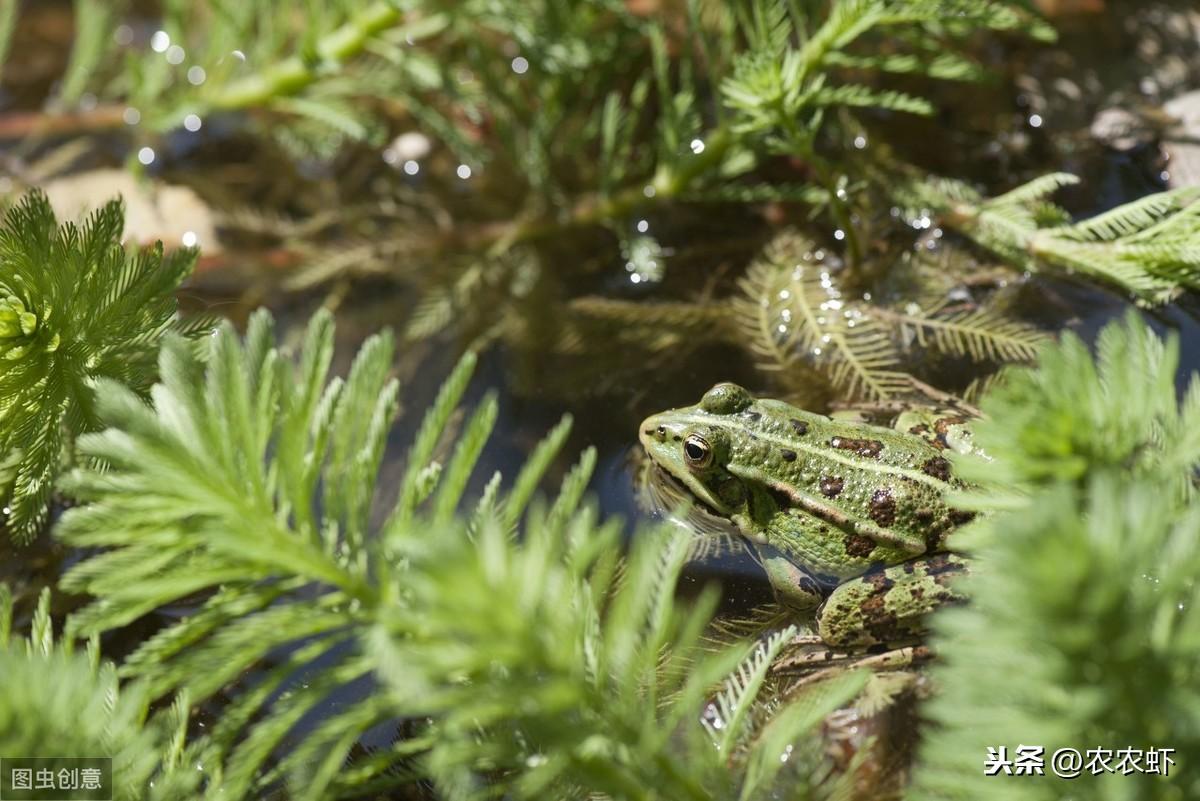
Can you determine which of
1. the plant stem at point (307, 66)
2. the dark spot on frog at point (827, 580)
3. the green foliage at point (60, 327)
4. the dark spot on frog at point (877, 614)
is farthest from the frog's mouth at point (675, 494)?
the plant stem at point (307, 66)

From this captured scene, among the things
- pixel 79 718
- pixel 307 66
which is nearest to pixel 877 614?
pixel 79 718

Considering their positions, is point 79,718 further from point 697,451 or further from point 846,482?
point 846,482

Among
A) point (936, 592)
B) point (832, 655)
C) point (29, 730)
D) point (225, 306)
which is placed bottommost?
point (832, 655)

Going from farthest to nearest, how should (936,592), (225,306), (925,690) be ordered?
1. (225,306)
2. (936,592)
3. (925,690)

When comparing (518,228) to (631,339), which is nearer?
(631,339)

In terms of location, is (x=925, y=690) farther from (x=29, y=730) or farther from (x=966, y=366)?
(x=29, y=730)

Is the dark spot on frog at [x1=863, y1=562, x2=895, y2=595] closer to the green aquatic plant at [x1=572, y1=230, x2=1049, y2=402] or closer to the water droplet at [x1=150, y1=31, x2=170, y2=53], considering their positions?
the green aquatic plant at [x1=572, y1=230, x2=1049, y2=402]


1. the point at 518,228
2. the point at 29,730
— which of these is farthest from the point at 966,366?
the point at 29,730

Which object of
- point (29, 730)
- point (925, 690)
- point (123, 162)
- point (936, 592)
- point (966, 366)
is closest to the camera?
point (29, 730)
